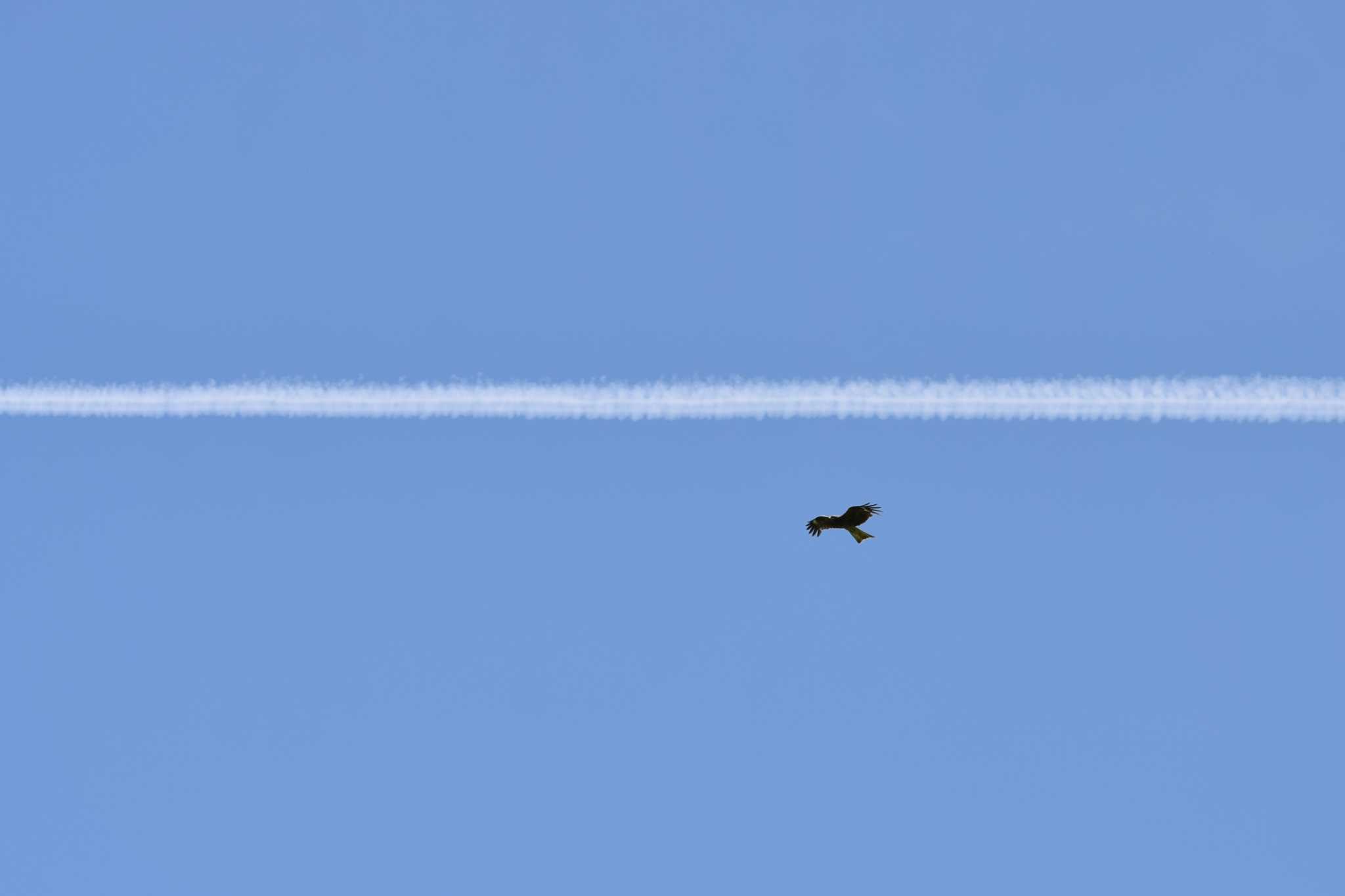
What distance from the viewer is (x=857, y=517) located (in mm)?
80188

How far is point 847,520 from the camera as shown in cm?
8025

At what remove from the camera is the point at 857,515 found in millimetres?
80062

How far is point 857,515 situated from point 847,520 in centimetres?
45

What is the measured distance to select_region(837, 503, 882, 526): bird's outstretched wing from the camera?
→ 79.9 metres

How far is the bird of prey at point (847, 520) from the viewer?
80.0 meters

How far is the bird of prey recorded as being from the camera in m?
80.0

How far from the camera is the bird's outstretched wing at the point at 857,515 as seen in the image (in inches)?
3147
